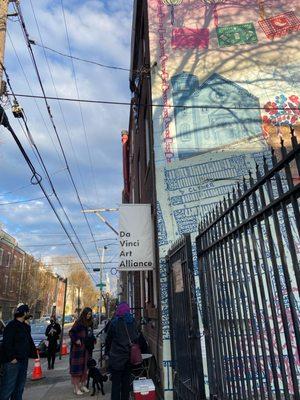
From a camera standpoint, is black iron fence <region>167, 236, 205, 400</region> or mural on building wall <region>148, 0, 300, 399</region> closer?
black iron fence <region>167, 236, 205, 400</region>

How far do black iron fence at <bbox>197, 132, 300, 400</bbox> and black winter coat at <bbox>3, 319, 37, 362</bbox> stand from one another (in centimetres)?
378

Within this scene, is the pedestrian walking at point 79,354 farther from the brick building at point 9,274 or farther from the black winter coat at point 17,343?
the brick building at point 9,274

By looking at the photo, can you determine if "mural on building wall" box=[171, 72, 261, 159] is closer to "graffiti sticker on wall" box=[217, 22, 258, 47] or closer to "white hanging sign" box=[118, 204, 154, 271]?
"graffiti sticker on wall" box=[217, 22, 258, 47]

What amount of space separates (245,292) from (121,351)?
311 centimetres

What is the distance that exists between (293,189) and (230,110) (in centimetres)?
658

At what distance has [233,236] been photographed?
3.34 m

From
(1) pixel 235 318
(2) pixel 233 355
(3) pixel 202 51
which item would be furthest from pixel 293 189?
(3) pixel 202 51

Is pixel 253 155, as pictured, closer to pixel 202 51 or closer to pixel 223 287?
pixel 202 51

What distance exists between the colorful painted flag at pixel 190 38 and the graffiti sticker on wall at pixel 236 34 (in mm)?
359

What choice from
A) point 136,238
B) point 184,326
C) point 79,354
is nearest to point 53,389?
point 79,354

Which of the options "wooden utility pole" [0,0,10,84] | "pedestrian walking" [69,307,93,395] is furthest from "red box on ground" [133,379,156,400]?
"wooden utility pole" [0,0,10,84]

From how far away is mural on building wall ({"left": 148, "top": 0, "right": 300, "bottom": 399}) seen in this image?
7.84 meters

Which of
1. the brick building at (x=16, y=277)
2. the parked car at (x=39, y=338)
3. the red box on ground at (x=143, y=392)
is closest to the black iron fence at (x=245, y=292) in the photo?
the red box on ground at (x=143, y=392)

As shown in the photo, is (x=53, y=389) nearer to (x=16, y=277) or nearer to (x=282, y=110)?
(x=282, y=110)
